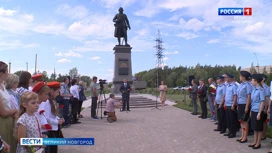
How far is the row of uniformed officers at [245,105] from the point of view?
6648 mm

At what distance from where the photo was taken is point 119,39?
82.5 feet

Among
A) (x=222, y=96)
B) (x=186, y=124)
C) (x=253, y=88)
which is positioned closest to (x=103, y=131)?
(x=186, y=124)

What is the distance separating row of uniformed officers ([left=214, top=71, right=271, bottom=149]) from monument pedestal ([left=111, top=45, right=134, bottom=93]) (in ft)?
53.7

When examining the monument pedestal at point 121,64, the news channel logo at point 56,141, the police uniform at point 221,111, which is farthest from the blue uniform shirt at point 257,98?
the monument pedestal at point 121,64

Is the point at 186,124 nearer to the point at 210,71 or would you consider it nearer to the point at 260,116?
the point at 260,116

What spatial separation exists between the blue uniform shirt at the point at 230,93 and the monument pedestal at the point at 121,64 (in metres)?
17.3

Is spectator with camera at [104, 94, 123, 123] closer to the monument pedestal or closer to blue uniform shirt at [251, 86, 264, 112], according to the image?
blue uniform shirt at [251, 86, 264, 112]

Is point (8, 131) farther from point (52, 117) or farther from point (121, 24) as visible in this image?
point (121, 24)

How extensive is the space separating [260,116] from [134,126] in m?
4.99

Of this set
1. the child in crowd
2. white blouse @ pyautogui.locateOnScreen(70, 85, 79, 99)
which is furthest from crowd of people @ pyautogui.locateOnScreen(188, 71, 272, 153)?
white blouse @ pyautogui.locateOnScreen(70, 85, 79, 99)

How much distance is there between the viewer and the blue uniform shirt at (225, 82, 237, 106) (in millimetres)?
7949

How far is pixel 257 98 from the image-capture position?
22.0 feet

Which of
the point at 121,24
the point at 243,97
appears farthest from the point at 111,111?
the point at 121,24

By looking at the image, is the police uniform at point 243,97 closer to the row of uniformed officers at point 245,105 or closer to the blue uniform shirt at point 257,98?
the row of uniformed officers at point 245,105
